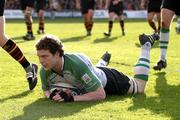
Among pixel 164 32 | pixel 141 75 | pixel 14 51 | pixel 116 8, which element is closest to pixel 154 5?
pixel 116 8

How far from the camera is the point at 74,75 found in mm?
5348

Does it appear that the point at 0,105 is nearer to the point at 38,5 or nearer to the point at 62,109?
the point at 62,109

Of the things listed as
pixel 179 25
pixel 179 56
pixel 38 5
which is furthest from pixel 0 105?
pixel 179 25

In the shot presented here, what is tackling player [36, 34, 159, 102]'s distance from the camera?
518 cm

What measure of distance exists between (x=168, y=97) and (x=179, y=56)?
4.53 metres

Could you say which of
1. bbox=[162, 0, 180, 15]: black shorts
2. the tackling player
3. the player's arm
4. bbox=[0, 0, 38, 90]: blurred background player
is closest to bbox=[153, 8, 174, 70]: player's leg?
bbox=[162, 0, 180, 15]: black shorts

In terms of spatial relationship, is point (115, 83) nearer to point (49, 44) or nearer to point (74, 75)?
point (74, 75)

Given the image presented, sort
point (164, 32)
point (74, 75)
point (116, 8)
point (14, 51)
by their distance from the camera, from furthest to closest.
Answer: point (116, 8) → point (164, 32) → point (14, 51) → point (74, 75)

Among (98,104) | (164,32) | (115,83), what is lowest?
(98,104)

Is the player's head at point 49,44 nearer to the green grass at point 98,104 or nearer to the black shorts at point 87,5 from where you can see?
the green grass at point 98,104

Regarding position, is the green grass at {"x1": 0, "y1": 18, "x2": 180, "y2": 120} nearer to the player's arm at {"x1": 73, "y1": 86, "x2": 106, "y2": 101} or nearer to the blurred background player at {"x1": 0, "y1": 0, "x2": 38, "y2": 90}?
the player's arm at {"x1": 73, "y1": 86, "x2": 106, "y2": 101}

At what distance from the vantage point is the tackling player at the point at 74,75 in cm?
518

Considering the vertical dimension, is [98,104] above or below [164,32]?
below

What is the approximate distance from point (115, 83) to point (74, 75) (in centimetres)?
65
